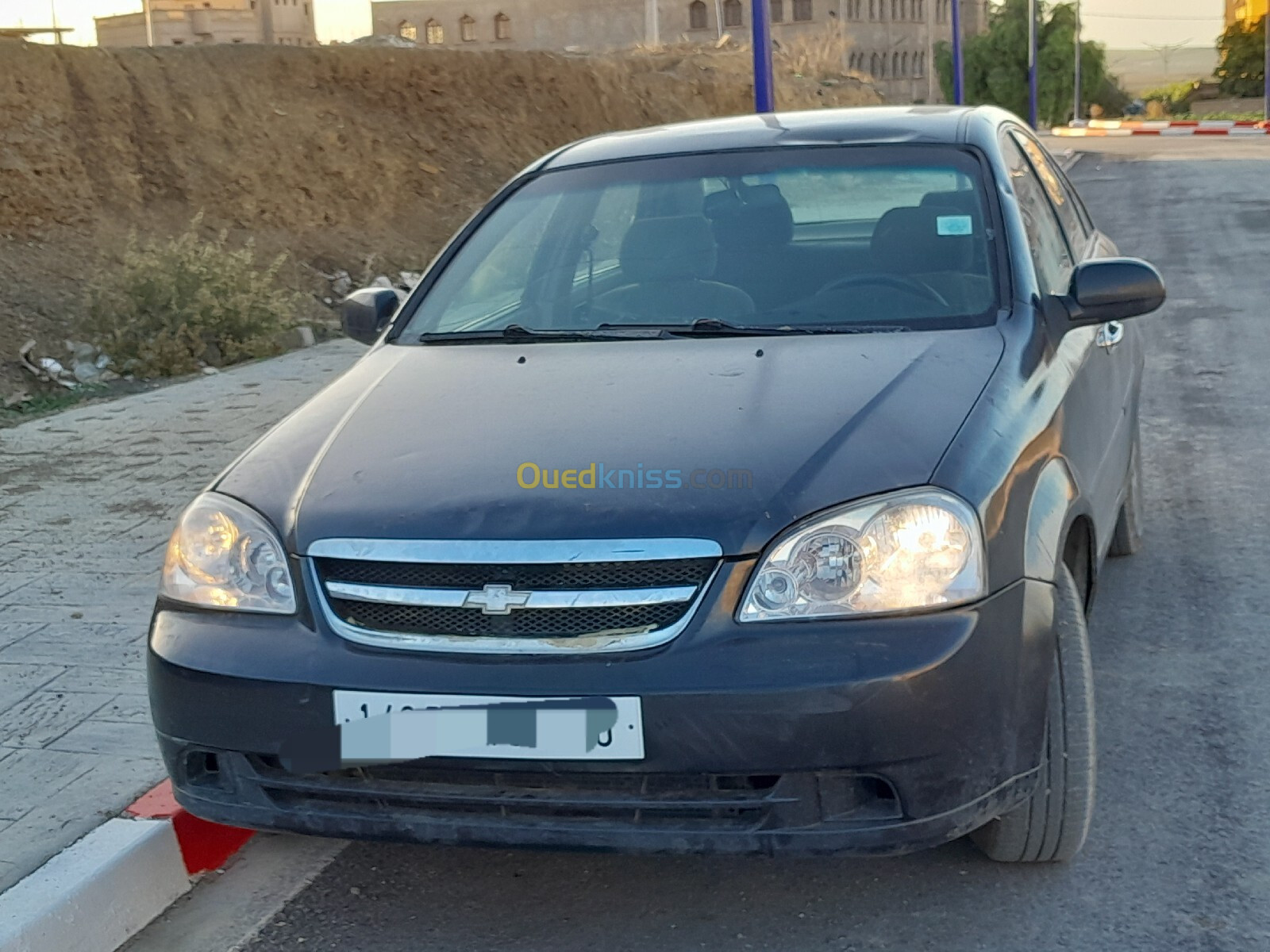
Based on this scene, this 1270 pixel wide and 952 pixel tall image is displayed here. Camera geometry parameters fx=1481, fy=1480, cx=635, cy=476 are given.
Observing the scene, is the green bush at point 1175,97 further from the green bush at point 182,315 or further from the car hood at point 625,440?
the car hood at point 625,440

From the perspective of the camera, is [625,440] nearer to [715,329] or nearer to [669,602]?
[669,602]

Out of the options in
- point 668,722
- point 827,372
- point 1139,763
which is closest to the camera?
point 668,722

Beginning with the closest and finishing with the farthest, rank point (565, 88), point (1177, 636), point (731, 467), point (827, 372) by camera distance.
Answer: point (731, 467), point (827, 372), point (1177, 636), point (565, 88)

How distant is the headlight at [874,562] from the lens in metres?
2.56

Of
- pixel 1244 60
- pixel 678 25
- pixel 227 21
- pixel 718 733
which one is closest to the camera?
pixel 718 733

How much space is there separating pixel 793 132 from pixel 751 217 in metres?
0.39

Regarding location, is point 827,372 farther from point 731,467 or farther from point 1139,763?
point 1139,763

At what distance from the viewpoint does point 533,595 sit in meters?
2.60

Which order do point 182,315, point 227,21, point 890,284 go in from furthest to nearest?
point 227,21 → point 182,315 → point 890,284

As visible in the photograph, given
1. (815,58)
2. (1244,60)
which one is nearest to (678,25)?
(1244,60)

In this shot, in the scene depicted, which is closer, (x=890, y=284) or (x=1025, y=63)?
(x=890, y=284)

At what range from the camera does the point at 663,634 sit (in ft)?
8.31

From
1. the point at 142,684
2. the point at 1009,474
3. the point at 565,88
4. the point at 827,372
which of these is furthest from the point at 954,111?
the point at 565,88

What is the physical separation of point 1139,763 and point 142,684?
264 cm
